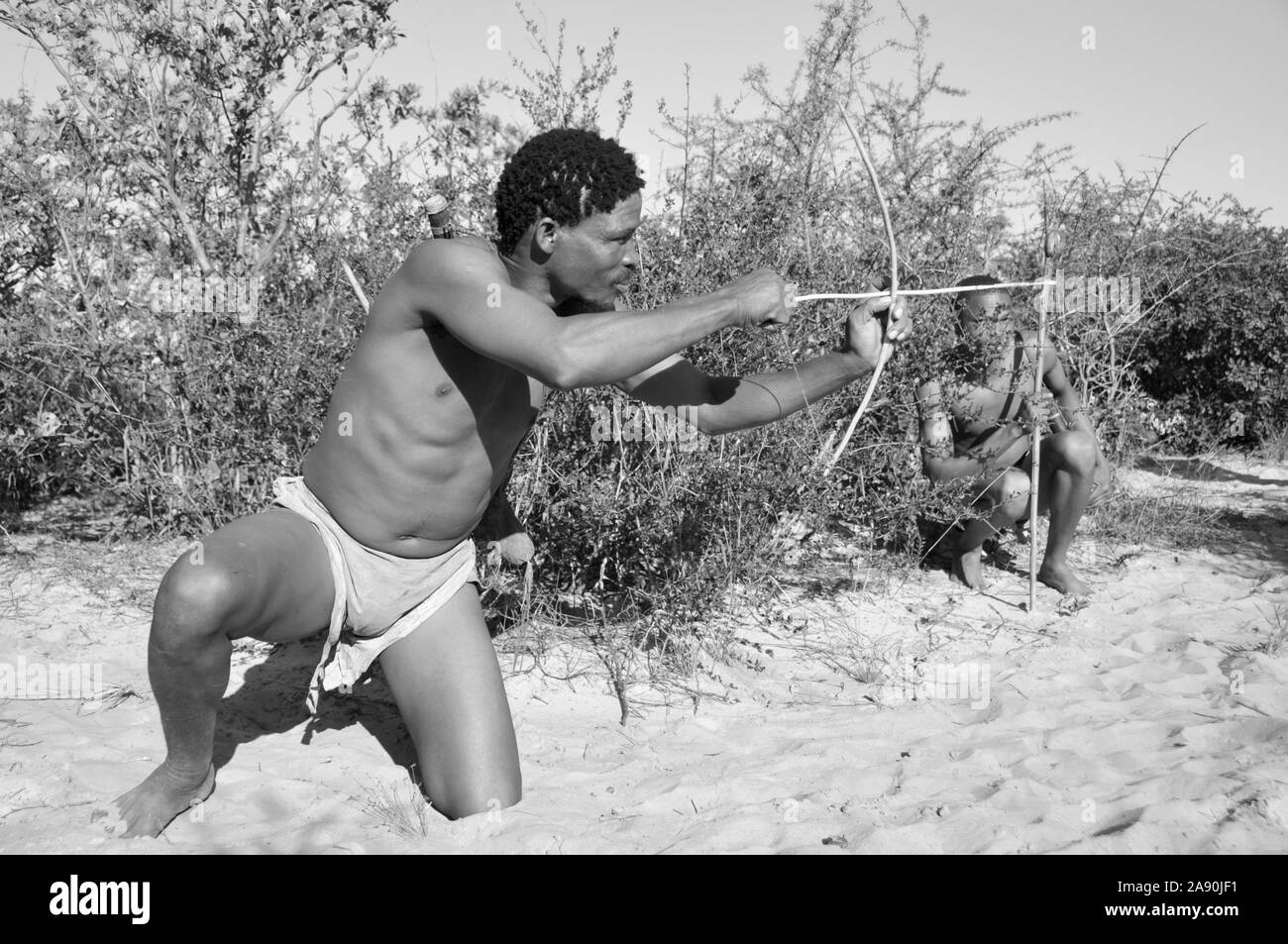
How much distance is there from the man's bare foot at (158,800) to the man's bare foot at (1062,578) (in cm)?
352

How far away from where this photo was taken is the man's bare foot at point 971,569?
4629mm

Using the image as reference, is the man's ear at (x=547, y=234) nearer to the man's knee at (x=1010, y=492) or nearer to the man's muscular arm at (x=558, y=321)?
the man's muscular arm at (x=558, y=321)

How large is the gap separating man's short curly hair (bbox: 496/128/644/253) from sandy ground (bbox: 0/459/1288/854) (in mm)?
1549

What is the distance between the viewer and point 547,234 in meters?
2.61

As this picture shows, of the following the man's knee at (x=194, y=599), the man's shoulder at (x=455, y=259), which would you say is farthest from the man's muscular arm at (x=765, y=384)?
the man's knee at (x=194, y=599)

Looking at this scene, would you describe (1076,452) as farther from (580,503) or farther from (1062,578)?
(580,503)

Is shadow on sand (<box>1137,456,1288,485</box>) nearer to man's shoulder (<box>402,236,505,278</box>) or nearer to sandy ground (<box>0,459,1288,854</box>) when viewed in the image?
sandy ground (<box>0,459,1288,854</box>)

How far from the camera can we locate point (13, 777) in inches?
107

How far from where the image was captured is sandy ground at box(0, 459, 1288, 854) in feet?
8.21

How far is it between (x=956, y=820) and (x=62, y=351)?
4056 millimetres

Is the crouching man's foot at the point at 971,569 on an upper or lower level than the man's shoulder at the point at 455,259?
lower

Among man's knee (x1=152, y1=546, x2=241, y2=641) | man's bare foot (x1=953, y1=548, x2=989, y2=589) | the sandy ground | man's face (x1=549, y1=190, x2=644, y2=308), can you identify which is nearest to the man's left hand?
man's face (x1=549, y1=190, x2=644, y2=308)

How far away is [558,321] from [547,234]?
43cm

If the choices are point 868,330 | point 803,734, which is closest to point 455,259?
point 868,330
